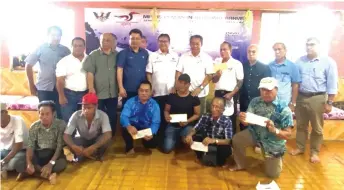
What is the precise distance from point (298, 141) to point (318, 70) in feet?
3.35

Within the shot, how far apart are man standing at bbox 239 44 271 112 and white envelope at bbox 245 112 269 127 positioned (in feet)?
2.28

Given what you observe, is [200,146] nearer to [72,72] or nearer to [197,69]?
[197,69]

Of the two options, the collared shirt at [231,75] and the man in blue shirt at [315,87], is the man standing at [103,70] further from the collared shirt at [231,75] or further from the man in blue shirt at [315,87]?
the man in blue shirt at [315,87]

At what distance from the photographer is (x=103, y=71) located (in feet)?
12.6

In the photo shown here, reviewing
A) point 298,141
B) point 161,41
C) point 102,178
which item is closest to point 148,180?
point 102,178

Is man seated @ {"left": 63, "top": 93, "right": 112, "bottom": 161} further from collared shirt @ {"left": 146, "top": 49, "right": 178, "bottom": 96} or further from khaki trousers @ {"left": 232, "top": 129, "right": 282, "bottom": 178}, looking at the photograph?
khaki trousers @ {"left": 232, "top": 129, "right": 282, "bottom": 178}

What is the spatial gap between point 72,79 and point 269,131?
7.78ft

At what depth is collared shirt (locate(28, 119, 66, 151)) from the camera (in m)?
3.26

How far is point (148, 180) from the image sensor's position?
324cm

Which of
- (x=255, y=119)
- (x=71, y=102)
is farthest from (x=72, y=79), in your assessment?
(x=255, y=119)

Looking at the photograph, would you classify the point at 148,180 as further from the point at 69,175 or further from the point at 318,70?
the point at 318,70

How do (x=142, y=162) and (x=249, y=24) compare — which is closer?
(x=142, y=162)

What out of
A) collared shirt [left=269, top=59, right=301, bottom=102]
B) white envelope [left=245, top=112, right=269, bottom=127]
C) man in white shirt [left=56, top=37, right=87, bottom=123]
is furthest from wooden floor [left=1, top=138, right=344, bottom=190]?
collared shirt [left=269, top=59, right=301, bottom=102]

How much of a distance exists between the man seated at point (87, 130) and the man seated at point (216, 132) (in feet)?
3.30
